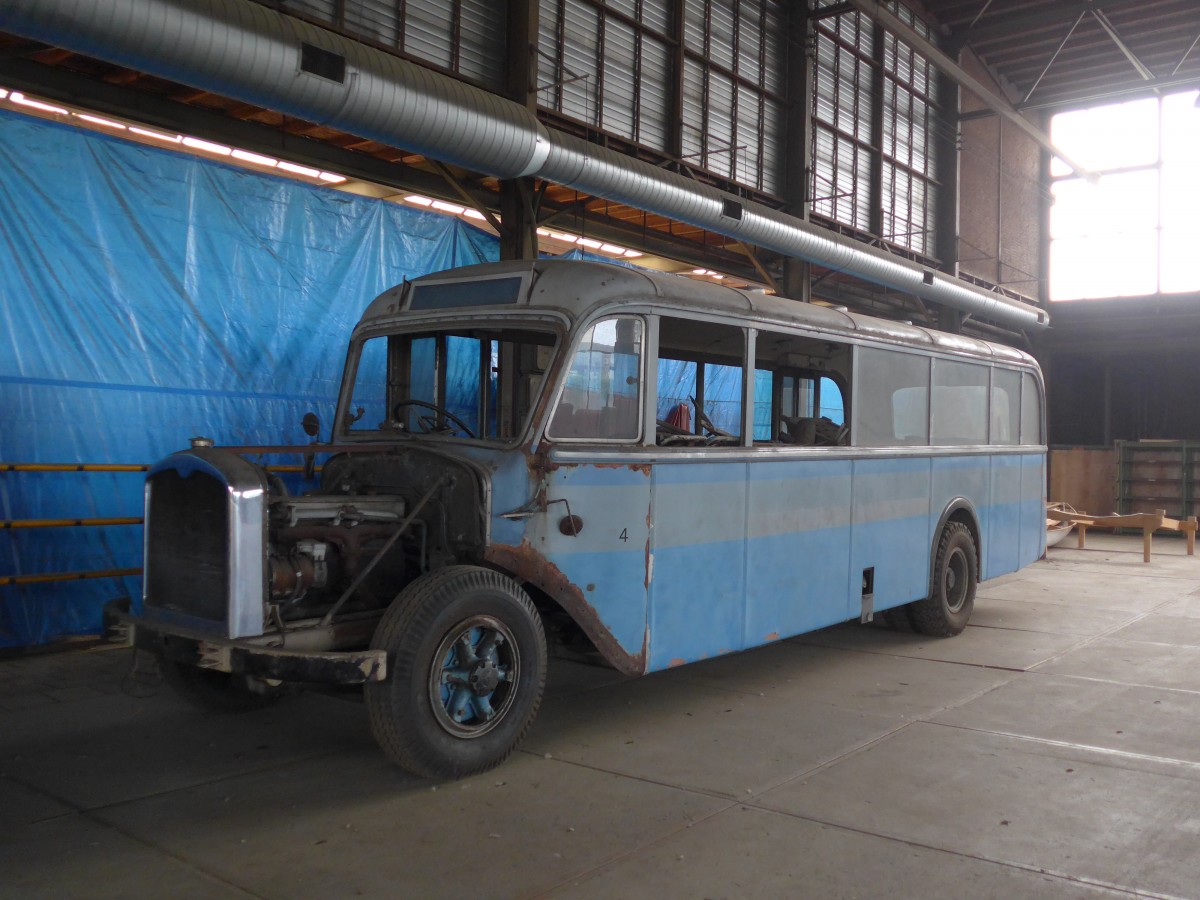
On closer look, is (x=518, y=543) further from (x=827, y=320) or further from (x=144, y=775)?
(x=827, y=320)

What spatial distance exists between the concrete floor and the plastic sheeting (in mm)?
1030

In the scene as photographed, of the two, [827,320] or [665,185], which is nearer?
[827,320]

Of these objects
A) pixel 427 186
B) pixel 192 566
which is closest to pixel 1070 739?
pixel 192 566

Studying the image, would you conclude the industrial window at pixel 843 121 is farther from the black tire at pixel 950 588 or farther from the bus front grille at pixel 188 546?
the bus front grille at pixel 188 546

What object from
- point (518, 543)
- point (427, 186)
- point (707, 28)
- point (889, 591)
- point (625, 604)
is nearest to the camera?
point (518, 543)

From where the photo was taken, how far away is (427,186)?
33.3 feet

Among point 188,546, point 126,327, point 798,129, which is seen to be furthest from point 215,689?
point 798,129

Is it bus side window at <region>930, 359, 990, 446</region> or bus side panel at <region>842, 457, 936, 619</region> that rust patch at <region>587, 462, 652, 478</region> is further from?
bus side window at <region>930, 359, 990, 446</region>

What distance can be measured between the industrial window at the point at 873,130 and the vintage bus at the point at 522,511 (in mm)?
9081

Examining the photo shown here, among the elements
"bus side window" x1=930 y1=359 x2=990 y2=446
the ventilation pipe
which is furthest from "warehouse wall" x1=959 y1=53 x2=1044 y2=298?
"bus side window" x1=930 y1=359 x2=990 y2=446

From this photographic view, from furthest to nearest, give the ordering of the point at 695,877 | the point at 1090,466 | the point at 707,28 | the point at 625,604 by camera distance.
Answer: the point at 1090,466 < the point at 707,28 < the point at 625,604 < the point at 695,877

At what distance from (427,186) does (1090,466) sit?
16.0 metres

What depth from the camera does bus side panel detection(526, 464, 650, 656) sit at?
16.3ft

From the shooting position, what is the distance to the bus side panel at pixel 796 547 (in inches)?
241
